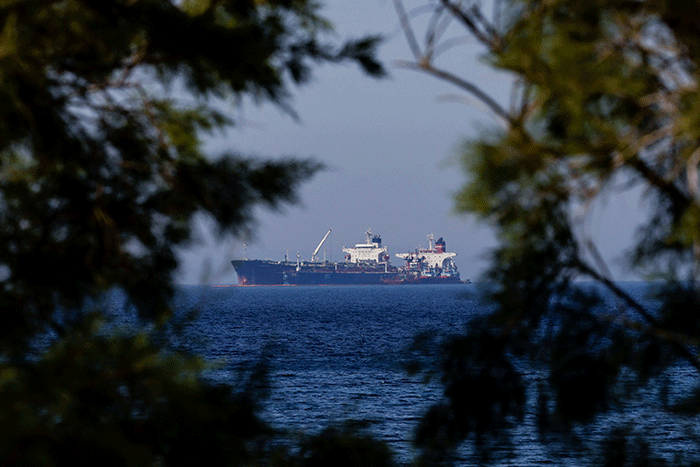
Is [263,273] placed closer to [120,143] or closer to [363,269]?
[363,269]

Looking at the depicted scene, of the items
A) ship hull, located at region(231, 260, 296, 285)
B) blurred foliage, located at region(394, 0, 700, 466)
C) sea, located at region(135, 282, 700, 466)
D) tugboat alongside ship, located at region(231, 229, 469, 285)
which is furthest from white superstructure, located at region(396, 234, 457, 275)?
blurred foliage, located at region(394, 0, 700, 466)

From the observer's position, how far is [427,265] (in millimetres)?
156875

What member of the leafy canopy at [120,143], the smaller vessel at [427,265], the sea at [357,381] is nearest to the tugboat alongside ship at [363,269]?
the smaller vessel at [427,265]

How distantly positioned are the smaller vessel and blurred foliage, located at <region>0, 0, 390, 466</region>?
14791 centimetres

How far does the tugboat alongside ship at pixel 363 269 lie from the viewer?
135250 mm

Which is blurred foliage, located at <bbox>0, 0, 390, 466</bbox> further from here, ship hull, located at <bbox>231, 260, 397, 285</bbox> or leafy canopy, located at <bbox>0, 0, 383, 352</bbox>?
ship hull, located at <bbox>231, 260, 397, 285</bbox>

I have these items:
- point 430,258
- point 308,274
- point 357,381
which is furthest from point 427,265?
point 357,381

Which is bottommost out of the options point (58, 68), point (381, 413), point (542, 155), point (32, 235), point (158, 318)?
point (381, 413)

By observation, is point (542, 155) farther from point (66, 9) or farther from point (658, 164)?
point (66, 9)

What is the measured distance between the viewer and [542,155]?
8.94 feet

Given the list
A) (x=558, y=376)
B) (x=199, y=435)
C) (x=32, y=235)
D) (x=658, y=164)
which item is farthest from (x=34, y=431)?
(x=658, y=164)

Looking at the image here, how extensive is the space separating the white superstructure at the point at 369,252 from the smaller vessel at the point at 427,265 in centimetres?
713

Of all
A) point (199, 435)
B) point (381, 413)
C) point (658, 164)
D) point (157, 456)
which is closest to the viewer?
point (199, 435)

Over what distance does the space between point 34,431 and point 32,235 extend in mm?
1421
